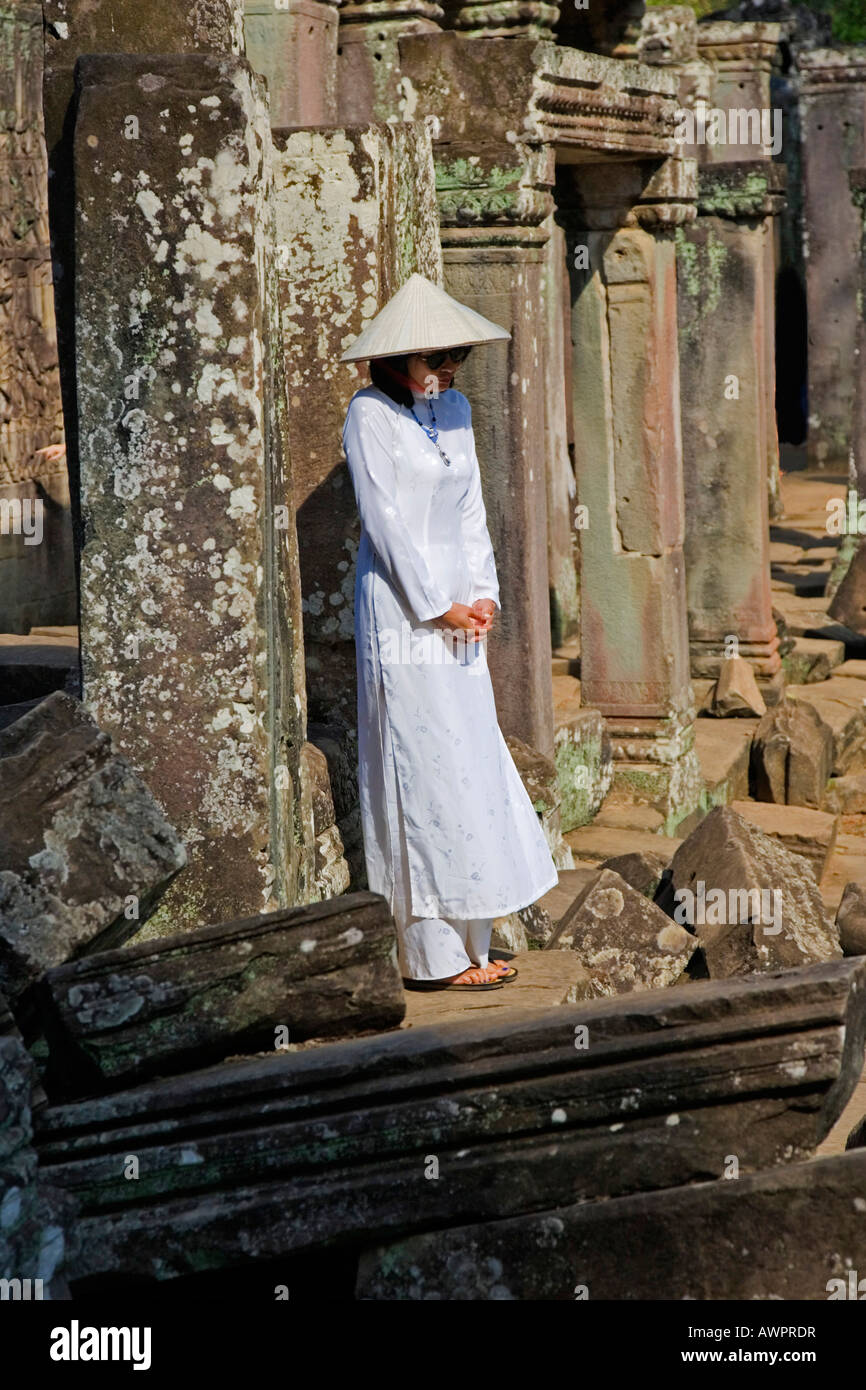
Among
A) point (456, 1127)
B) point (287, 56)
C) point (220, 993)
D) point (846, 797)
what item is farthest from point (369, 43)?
point (456, 1127)

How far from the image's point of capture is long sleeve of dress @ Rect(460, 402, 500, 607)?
214 inches

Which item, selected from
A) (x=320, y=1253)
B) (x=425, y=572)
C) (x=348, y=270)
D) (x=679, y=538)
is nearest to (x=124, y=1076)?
(x=320, y=1253)

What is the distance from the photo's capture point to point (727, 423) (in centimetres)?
1066

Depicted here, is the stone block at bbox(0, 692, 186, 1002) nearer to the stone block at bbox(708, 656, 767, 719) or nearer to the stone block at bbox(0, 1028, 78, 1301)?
the stone block at bbox(0, 1028, 78, 1301)

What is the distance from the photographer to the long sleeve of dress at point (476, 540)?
5.43m

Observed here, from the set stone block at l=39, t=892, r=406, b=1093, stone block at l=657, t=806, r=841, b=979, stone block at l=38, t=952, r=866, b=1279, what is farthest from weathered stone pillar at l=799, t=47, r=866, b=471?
stone block at l=38, t=952, r=866, b=1279

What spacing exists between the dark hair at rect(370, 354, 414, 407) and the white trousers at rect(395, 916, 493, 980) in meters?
1.42

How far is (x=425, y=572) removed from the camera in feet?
17.1

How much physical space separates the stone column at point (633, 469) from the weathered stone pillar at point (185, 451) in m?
3.97

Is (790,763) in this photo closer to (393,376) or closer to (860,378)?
(860,378)

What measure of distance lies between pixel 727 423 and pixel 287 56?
379 cm

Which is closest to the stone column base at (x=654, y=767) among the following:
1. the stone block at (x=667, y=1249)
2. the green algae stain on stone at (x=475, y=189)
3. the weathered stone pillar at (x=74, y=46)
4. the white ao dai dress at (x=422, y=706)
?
the green algae stain on stone at (x=475, y=189)

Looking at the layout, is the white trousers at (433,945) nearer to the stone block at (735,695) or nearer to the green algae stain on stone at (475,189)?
the green algae stain on stone at (475,189)

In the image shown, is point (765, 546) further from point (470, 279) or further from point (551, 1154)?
point (551, 1154)
